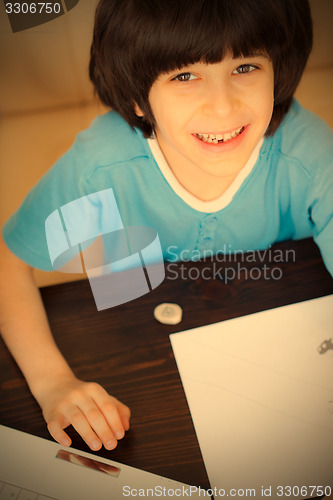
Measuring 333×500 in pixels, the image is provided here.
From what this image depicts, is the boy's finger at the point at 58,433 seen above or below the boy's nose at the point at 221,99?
below

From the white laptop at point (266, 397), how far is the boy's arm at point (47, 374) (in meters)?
0.09

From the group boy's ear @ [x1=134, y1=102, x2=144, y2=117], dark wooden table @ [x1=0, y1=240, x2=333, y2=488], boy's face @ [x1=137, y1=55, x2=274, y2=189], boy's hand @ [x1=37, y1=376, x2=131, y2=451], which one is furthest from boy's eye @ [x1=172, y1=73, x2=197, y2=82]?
boy's hand @ [x1=37, y1=376, x2=131, y2=451]

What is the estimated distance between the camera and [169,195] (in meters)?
0.65

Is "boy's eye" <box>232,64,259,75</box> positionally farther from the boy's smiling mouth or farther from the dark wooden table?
the dark wooden table

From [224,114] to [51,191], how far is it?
25cm

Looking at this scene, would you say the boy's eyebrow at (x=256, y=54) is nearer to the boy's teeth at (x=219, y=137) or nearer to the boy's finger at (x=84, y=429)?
the boy's teeth at (x=219, y=137)

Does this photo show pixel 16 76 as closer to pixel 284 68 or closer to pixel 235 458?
pixel 284 68

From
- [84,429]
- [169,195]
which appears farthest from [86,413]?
[169,195]

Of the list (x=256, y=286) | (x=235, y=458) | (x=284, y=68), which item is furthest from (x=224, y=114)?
(x=235, y=458)

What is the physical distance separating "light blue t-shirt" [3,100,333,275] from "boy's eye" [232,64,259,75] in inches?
5.9

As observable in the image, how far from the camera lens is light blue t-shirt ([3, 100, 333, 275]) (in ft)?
1.99

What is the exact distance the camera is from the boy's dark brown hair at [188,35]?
43cm

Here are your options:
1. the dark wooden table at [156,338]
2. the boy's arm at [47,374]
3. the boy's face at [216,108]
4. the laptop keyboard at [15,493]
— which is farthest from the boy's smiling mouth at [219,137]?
the laptop keyboard at [15,493]

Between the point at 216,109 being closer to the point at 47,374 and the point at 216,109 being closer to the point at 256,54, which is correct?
the point at 256,54
